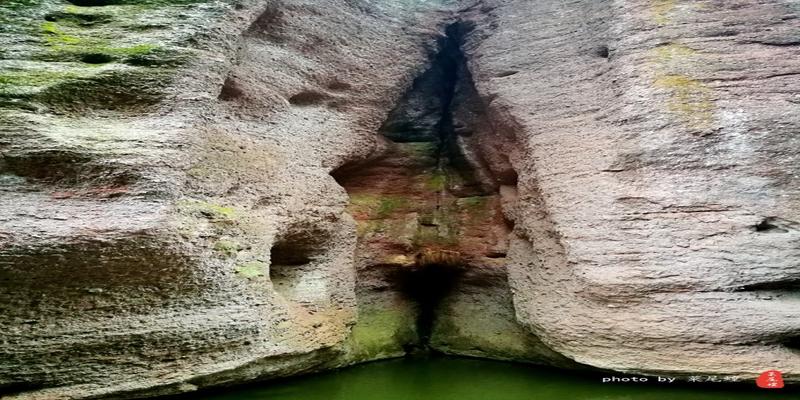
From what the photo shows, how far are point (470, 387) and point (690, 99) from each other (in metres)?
3.37

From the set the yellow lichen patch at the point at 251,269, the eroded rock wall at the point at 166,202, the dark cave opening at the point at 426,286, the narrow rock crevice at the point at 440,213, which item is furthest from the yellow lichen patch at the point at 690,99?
the yellow lichen patch at the point at 251,269

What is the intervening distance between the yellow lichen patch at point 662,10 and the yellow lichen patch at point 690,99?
0.93 m

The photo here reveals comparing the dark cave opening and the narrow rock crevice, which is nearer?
the narrow rock crevice

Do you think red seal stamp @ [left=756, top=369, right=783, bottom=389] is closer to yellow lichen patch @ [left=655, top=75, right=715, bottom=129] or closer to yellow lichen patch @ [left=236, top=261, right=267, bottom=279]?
yellow lichen patch @ [left=655, top=75, right=715, bottom=129]

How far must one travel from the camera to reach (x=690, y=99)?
5797 millimetres

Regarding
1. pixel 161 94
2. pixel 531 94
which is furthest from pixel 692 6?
pixel 161 94

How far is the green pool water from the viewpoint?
4492mm

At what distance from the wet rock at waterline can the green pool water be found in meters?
0.15

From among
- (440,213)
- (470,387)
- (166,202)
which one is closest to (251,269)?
(166,202)

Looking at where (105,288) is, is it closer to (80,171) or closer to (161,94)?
(80,171)

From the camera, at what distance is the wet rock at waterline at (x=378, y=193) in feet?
14.5

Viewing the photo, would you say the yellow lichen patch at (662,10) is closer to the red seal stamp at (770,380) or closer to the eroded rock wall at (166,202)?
the eroded rock wall at (166,202)

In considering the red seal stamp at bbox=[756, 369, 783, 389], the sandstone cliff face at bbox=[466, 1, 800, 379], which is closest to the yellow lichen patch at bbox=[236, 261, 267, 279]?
the sandstone cliff face at bbox=[466, 1, 800, 379]

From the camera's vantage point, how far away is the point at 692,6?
21.9 ft
